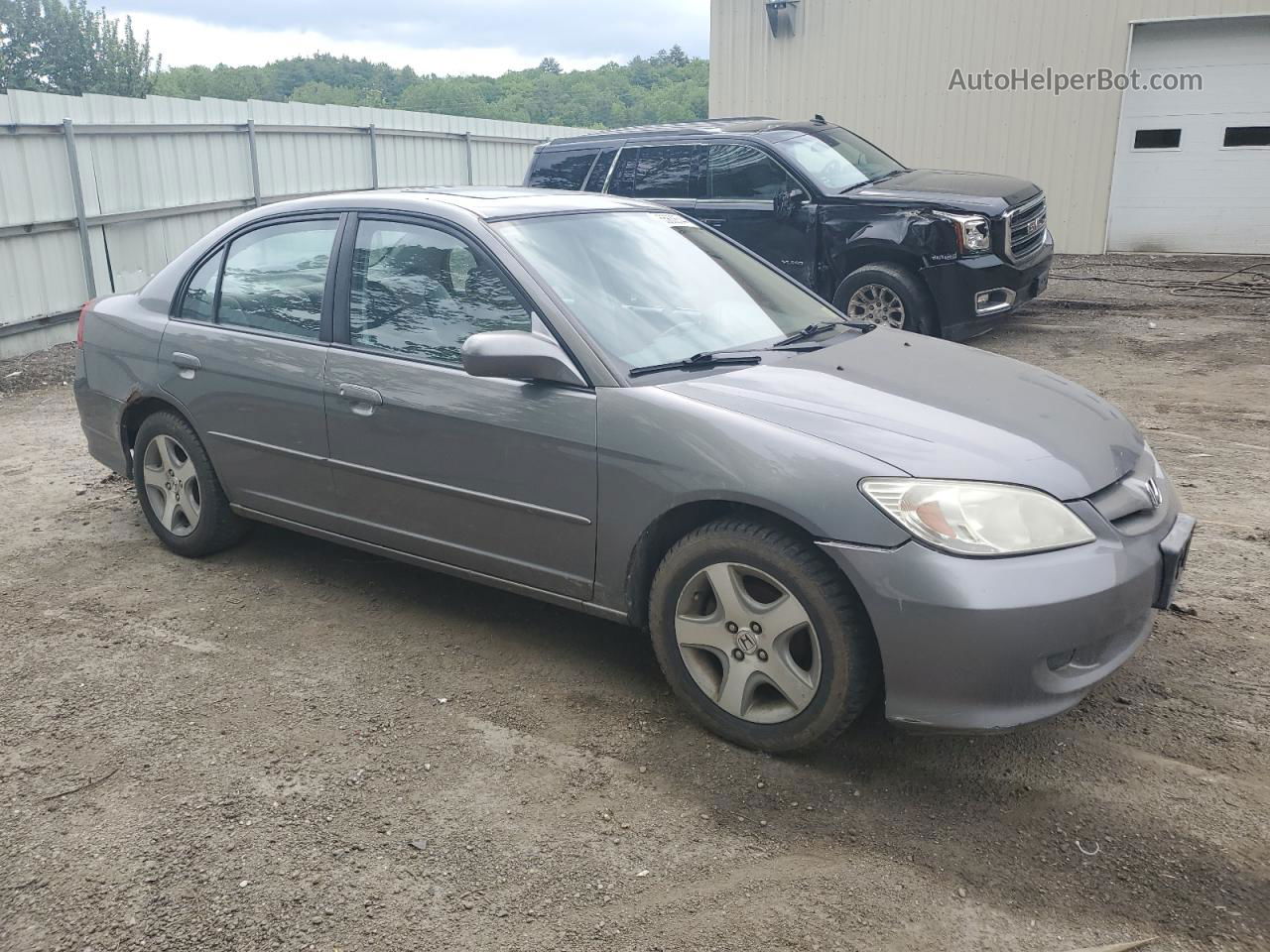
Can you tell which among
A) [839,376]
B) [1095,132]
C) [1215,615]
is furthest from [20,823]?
[1095,132]

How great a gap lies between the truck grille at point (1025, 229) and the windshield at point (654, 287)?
495 cm

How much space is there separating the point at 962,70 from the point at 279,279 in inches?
543

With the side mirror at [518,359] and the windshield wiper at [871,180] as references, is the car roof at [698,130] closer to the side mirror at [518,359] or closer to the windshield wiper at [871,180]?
the windshield wiper at [871,180]

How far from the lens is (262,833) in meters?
2.85

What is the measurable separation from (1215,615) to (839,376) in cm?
182

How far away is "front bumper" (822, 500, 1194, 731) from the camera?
276cm

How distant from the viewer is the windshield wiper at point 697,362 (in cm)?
347

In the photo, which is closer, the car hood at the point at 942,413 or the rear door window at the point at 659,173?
the car hood at the point at 942,413

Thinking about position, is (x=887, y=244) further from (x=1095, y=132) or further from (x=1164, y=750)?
(x=1095, y=132)

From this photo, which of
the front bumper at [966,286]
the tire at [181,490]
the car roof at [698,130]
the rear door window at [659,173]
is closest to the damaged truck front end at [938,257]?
the front bumper at [966,286]

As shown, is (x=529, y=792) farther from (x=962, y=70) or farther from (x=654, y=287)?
(x=962, y=70)

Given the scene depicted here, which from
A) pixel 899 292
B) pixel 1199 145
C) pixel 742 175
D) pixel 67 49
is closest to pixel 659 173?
pixel 742 175

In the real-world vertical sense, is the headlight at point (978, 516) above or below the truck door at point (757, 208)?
below

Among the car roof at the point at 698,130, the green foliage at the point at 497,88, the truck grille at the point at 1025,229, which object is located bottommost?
the truck grille at the point at 1025,229
